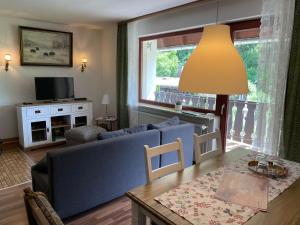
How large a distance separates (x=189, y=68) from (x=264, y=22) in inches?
71.6

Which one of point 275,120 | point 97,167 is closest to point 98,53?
point 97,167

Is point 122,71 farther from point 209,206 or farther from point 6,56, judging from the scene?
point 209,206

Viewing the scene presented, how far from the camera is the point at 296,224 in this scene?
3.35 ft

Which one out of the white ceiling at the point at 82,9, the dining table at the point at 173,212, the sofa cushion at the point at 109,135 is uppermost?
the white ceiling at the point at 82,9

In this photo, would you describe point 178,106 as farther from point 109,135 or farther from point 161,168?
point 161,168

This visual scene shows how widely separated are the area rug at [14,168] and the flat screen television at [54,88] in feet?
3.67

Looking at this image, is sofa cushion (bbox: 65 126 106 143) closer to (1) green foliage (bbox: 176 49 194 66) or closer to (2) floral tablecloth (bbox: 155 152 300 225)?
(1) green foliage (bbox: 176 49 194 66)

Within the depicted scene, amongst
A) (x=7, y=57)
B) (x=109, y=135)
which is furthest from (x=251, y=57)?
(x=7, y=57)

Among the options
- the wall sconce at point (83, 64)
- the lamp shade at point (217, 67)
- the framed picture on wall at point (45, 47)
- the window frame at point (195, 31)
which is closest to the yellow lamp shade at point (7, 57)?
the framed picture on wall at point (45, 47)

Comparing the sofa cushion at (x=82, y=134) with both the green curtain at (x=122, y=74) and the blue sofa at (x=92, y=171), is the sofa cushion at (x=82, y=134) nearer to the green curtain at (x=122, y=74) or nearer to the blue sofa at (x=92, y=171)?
the green curtain at (x=122, y=74)

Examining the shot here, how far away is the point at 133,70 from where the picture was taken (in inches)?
175

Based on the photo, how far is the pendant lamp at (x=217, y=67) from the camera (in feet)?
3.64

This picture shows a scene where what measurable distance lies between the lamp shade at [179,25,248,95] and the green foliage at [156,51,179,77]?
9.70 feet

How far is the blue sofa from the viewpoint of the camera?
194cm
